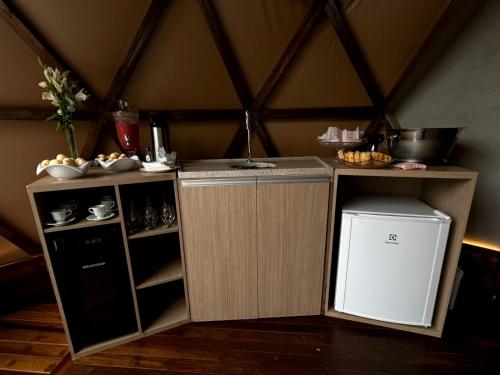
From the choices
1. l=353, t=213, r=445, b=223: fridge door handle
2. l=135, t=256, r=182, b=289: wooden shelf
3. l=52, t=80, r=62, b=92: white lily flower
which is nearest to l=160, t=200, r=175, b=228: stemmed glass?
l=135, t=256, r=182, b=289: wooden shelf

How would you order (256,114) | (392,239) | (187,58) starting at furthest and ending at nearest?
1. (256,114)
2. (187,58)
3. (392,239)

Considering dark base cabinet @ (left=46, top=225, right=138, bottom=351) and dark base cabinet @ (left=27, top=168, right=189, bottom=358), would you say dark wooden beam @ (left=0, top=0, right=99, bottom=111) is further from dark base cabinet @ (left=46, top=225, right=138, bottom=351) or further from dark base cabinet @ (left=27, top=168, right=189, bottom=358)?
dark base cabinet @ (left=46, top=225, right=138, bottom=351)

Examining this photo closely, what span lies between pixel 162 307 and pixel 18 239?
1228 millimetres

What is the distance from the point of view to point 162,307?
1.89m

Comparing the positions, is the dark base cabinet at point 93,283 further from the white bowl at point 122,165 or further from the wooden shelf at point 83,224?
the white bowl at point 122,165

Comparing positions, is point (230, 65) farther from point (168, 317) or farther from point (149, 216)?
point (168, 317)

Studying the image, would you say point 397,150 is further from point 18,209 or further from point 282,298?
point 18,209

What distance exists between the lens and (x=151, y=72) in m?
1.77

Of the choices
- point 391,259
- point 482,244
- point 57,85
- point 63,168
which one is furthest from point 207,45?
point 482,244

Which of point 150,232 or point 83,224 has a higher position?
point 83,224

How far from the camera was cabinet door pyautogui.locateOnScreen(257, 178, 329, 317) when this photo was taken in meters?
1.54

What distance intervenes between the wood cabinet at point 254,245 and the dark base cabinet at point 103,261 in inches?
6.1

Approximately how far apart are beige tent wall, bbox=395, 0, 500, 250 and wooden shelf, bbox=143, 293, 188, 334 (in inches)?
94.6

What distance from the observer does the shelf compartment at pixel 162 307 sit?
1.73 m
